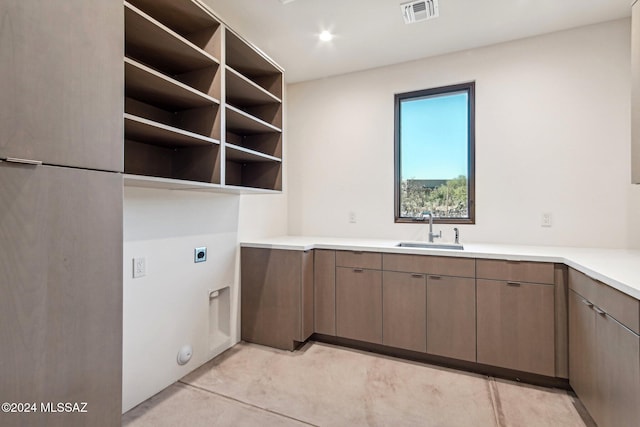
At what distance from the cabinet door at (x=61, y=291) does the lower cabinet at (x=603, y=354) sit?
6.69 feet

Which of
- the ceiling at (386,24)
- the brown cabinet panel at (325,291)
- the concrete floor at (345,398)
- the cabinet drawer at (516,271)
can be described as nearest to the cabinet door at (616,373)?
the concrete floor at (345,398)

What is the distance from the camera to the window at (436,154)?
2971 mm

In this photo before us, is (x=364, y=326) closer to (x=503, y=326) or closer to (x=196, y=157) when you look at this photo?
(x=503, y=326)

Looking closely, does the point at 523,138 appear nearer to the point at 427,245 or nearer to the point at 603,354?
the point at 427,245

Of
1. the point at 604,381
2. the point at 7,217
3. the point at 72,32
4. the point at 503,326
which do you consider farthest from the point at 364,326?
the point at 72,32

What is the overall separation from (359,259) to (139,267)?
163 centimetres

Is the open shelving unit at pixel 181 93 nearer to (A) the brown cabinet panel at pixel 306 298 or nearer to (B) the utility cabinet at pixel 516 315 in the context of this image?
(A) the brown cabinet panel at pixel 306 298

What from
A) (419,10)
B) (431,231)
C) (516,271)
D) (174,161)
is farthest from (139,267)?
(419,10)

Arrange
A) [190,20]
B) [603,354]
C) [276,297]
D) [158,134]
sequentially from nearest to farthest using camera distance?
1. [603,354]
2. [158,134]
3. [190,20]
4. [276,297]

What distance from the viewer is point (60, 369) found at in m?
0.99

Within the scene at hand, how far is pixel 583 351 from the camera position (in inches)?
72.9

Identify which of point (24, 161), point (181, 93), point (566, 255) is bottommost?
point (566, 255)

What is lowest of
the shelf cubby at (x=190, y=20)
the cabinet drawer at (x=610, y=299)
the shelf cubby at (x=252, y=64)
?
the cabinet drawer at (x=610, y=299)

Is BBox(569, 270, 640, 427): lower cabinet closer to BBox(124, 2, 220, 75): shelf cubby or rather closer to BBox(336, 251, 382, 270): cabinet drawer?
BBox(336, 251, 382, 270): cabinet drawer
